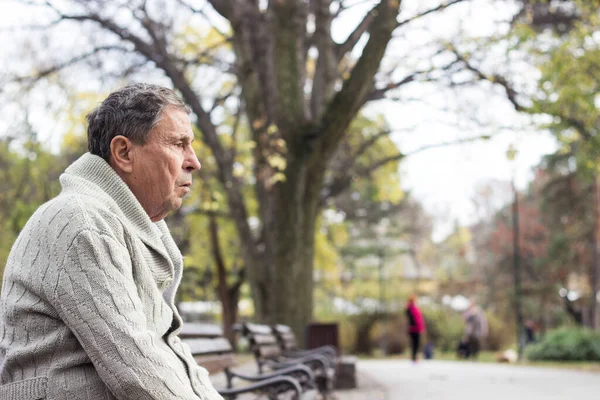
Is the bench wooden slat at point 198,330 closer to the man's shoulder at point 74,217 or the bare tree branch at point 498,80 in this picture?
the man's shoulder at point 74,217

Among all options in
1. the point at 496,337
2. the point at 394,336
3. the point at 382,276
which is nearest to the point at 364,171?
the point at 394,336

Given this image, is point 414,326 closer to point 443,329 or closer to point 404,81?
point 404,81

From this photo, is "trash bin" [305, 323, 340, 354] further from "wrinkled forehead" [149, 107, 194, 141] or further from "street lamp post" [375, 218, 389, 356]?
"street lamp post" [375, 218, 389, 356]

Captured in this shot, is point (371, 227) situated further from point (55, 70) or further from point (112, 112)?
point (112, 112)

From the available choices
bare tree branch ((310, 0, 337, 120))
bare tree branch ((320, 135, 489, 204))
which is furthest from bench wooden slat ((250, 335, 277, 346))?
bare tree branch ((320, 135, 489, 204))

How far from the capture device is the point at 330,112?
1322 cm

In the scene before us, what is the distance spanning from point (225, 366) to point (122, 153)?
3.94 m

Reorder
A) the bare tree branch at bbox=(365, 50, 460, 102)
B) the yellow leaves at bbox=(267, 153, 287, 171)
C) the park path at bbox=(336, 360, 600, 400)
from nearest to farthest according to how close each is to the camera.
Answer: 1. the yellow leaves at bbox=(267, 153, 287, 171)
2. the park path at bbox=(336, 360, 600, 400)
3. the bare tree branch at bbox=(365, 50, 460, 102)

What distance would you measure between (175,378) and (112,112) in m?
0.78

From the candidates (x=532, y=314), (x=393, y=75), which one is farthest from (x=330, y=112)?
(x=532, y=314)

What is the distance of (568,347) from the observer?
87.9ft

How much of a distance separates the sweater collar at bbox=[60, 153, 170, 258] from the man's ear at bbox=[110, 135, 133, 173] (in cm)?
3

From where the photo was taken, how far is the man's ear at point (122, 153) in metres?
2.69

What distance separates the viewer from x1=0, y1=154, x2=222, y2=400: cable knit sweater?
233 cm
